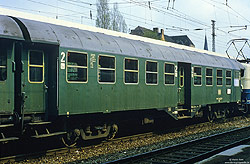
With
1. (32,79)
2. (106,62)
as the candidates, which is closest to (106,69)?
(106,62)

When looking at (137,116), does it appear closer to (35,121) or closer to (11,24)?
(35,121)

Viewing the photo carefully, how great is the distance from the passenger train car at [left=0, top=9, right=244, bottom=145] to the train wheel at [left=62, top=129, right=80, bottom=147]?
0.10ft

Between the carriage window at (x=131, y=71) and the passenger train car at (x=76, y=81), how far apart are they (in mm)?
35

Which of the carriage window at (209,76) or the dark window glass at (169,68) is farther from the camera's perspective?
the carriage window at (209,76)

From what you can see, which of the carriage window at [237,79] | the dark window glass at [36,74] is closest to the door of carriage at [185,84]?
the carriage window at [237,79]

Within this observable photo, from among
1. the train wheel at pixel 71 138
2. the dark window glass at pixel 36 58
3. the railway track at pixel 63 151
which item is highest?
the dark window glass at pixel 36 58

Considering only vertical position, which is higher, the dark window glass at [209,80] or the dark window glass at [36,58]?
the dark window glass at [36,58]

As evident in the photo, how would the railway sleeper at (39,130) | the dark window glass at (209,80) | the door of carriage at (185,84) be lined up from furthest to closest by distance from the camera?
the dark window glass at (209,80) → the door of carriage at (185,84) → the railway sleeper at (39,130)

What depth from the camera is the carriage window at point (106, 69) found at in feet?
35.3

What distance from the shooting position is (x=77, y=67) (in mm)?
9938

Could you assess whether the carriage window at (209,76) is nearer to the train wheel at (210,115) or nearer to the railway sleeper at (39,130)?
the train wheel at (210,115)

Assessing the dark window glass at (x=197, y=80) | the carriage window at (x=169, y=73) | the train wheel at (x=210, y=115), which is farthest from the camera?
the train wheel at (x=210, y=115)

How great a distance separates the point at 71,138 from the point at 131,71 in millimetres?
3247

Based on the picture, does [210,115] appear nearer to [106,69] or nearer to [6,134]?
[106,69]
